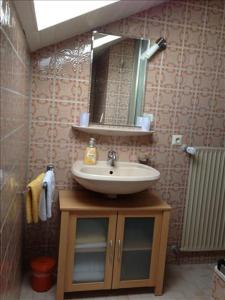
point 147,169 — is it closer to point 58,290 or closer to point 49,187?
point 49,187

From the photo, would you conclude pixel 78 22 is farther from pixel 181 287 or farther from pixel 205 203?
pixel 181 287

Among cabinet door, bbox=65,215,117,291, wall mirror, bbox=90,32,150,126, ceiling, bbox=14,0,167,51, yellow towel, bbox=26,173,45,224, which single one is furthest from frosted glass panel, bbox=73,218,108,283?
ceiling, bbox=14,0,167,51

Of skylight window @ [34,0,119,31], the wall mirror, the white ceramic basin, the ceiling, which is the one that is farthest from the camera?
the wall mirror

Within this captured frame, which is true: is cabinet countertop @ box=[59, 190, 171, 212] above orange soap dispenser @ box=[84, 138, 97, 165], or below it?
below

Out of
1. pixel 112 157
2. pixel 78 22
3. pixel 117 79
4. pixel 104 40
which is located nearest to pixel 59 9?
pixel 78 22

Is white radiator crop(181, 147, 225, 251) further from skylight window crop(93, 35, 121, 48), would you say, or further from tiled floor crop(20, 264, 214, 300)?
skylight window crop(93, 35, 121, 48)

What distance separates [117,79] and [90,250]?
125cm

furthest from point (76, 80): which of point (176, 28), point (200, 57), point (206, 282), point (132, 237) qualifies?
point (206, 282)

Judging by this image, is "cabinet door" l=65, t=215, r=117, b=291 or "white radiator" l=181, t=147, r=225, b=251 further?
"white radiator" l=181, t=147, r=225, b=251

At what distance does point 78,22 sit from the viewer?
1679mm

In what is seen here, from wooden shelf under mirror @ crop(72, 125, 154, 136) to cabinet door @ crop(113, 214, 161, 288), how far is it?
2.01ft

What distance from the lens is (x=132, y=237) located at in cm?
202

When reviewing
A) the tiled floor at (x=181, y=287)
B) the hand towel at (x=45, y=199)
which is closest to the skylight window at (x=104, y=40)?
the hand towel at (x=45, y=199)

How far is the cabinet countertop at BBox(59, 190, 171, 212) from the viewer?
184cm
